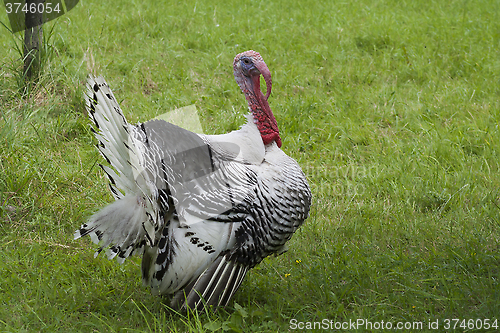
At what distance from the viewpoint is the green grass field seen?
306 centimetres

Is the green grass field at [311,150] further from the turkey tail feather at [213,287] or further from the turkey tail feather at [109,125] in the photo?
the turkey tail feather at [109,125]

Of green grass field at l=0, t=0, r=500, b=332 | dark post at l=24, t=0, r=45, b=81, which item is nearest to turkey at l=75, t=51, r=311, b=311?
green grass field at l=0, t=0, r=500, b=332

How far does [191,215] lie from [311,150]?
2.62m

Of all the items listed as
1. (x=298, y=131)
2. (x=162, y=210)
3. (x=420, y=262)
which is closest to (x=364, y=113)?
(x=298, y=131)

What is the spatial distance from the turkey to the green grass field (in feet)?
0.90

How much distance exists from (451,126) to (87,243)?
13.0ft

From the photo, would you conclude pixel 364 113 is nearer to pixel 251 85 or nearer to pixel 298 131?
pixel 298 131

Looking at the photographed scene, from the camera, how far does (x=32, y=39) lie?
481 cm

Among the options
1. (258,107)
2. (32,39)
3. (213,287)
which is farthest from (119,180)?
(32,39)

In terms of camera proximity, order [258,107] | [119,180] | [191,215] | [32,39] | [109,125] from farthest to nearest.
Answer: [32,39]
[258,107]
[191,215]
[119,180]
[109,125]

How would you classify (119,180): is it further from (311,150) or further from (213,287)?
(311,150)

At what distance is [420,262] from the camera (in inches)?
131

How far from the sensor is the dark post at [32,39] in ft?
15.2

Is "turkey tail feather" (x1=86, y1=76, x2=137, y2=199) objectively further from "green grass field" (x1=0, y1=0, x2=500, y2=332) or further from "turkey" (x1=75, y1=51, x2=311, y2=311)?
"green grass field" (x1=0, y1=0, x2=500, y2=332)
